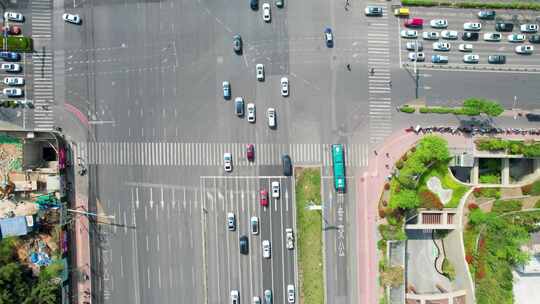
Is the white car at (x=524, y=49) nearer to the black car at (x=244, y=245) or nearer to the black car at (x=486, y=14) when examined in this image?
the black car at (x=486, y=14)

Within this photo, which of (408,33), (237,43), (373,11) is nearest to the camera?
(237,43)

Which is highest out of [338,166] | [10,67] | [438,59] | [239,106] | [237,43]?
[237,43]

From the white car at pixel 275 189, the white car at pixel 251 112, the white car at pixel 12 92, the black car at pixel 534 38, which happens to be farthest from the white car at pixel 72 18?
the black car at pixel 534 38

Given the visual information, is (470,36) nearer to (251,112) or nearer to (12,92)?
(251,112)

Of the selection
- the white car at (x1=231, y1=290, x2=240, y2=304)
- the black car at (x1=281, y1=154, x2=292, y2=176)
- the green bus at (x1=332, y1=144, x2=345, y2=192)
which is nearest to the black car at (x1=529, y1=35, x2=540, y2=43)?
the green bus at (x1=332, y1=144, x2=345, y2=192)

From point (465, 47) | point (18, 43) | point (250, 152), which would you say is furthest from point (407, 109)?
point (18, 43)

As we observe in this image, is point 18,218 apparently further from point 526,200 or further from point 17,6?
point 526,200

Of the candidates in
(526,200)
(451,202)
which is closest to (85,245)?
(451,202)

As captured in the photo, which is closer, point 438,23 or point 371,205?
point 371,205
